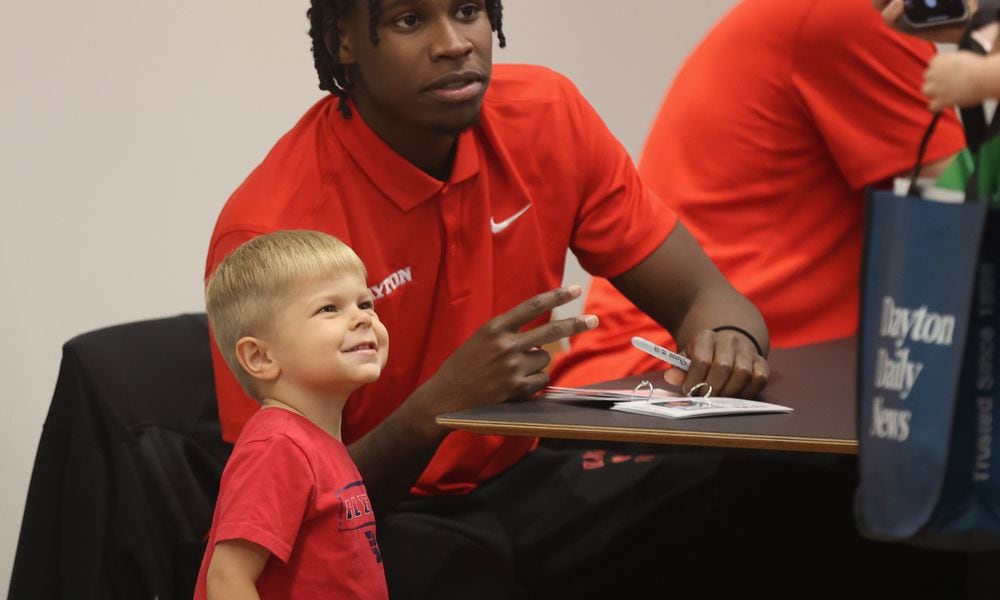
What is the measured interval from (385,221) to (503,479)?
43 centimetres

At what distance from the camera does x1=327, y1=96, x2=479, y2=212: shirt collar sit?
6.23ft

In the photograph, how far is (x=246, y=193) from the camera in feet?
6.10

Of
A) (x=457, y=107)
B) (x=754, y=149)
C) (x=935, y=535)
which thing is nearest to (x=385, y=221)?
(x=457, y=107)

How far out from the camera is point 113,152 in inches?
105

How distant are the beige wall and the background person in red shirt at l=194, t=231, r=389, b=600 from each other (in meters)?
1.13

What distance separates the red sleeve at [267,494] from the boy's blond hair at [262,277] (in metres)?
0.12

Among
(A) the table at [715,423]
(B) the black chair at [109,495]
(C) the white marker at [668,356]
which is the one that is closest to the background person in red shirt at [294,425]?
(A) the table at [715,423]

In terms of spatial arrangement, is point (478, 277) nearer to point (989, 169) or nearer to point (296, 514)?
point (296, 514)

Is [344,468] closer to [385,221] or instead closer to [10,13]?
[385,221]

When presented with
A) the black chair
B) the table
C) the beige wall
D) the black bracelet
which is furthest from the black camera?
the beige wall

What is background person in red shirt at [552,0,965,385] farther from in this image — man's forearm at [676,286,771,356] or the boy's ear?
the boy's ear

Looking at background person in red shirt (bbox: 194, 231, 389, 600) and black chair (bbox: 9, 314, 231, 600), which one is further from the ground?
background person in red shirt (bbox: 194, 231, 389, 600)

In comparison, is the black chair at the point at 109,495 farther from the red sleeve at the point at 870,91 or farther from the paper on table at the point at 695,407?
the red sleeve at the point at 870,91

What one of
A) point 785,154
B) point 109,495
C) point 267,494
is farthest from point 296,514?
point 785,154
